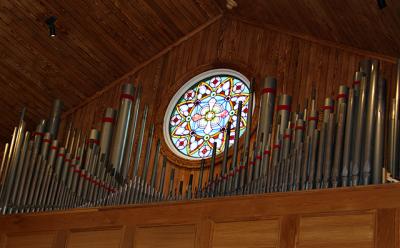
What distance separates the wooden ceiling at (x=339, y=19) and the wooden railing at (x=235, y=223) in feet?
7.90

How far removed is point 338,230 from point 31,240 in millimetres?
4384

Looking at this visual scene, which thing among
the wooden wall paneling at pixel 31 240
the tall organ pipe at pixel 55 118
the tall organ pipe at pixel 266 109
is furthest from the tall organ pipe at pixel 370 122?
the tall organ pipe at pixel 55 118

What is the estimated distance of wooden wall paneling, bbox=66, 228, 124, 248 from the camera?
428 inches

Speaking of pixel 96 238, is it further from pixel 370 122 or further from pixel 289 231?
pixel 370 122

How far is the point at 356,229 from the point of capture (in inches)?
360

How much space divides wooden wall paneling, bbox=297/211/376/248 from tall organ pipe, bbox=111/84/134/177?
313 cm

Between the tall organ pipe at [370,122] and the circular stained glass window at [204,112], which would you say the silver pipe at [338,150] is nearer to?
the tall organ pipe at [370,122]

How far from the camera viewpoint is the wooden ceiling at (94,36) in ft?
39.4

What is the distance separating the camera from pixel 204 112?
1292 cm

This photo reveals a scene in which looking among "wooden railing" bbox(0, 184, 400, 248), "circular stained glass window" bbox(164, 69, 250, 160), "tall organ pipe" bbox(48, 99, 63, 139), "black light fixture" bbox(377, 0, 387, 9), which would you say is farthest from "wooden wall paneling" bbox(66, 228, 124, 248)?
"black light fixture" bbox(377, 0, 387, 9)

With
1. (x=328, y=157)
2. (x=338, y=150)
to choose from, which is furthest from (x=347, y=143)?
(x=328, y=157)

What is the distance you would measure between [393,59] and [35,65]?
17.7ft

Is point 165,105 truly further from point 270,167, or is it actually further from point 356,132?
point 356,132

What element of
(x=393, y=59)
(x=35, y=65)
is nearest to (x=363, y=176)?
(x=393, y=59)
